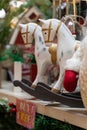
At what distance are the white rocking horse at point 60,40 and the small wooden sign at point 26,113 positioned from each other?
→ 9 centimetres

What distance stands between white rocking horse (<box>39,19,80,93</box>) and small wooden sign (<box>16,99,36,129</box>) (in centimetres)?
9

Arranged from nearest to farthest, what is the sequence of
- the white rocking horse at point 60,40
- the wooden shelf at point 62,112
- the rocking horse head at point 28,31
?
the wooden shelf at point 62,112, the white rocking horse at point 60,40, the rocking horse head at point 28,31

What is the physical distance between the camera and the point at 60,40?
29.8 inches

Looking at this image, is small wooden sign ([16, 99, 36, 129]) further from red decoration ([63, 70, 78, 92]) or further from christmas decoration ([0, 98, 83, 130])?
red decoration ([63, 70, 78, 92])

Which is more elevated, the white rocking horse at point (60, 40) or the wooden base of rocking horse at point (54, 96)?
the white rocking horse at point (60, 40)

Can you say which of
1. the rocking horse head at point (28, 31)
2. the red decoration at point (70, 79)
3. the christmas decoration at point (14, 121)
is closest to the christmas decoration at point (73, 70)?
the red decoration at point (70, 79)

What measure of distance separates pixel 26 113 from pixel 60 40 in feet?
0.67

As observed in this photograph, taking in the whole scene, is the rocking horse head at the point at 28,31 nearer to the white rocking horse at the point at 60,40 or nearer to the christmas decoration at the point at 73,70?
the white rocking horse at the point at 60,40

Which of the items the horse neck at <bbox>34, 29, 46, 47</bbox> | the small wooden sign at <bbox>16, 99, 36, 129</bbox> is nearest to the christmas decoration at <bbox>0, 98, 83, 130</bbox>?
the small wooden sign at <bbox>16, 99, 36, 129</bbox>

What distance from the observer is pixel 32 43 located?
0.87 metres

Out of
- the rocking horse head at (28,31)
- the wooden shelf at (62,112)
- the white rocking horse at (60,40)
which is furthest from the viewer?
the rocking horse head at (28,31)

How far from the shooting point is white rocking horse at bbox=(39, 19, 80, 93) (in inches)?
28.8

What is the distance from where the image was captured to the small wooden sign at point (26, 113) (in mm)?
784

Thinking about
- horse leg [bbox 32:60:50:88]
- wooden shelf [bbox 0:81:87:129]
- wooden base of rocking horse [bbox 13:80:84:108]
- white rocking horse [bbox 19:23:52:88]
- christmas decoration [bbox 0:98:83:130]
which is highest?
white rocking horse [bbox 19:23:52:88]
